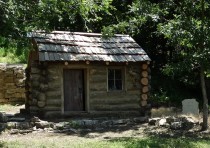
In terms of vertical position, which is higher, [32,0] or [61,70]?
[32,0]

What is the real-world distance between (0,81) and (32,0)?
9889mm

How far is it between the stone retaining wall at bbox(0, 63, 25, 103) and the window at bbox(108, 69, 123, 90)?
6232mm

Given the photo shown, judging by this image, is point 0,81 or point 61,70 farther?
point 0,81

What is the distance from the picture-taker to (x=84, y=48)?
1712 centimetres

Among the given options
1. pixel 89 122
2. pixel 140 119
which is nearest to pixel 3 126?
pixel 89 122

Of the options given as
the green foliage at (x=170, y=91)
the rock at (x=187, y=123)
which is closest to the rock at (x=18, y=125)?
the rock at (x=187, y=123)

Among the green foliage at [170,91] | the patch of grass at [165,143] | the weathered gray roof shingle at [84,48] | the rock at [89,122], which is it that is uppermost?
the weathered gray roof shingle at [84,48]

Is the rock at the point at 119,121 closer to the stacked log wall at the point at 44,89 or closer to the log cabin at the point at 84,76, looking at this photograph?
the log cabin at the point at 84,76

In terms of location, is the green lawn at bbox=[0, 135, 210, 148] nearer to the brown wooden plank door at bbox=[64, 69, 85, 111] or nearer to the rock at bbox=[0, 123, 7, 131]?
the rock at bbox=[0, 123, 7, 131]

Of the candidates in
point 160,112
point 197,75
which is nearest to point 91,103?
point 160,112

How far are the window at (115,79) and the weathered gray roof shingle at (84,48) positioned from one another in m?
0.89

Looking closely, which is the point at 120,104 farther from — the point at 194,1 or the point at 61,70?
the point at 194,1

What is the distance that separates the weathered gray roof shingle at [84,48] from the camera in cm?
1615

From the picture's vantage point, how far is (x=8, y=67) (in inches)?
850
